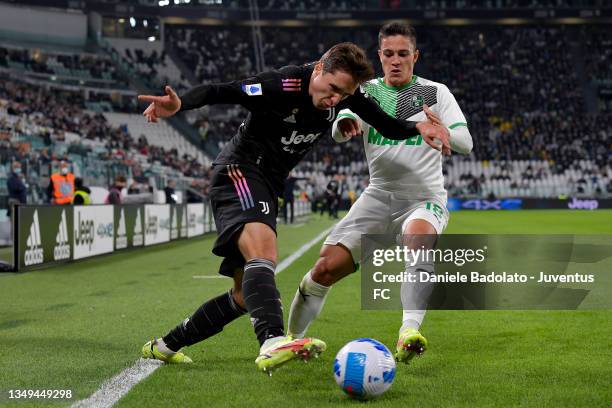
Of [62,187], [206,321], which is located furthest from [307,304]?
[62,187]

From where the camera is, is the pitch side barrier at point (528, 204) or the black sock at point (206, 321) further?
the pitch side barrier at point (528, 204)

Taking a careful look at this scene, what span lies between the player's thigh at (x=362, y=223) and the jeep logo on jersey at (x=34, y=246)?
26.8ft

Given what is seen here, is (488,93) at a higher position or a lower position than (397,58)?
higher

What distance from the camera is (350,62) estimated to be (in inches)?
176

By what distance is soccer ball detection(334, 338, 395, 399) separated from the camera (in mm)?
4203

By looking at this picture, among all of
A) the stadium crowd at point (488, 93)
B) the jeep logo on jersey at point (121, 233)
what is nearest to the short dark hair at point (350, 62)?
the jeep logo on jersey at point (121, 233)

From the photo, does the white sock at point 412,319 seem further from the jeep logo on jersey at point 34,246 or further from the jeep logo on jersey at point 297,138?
the jeep logo on jersey at point 34,246

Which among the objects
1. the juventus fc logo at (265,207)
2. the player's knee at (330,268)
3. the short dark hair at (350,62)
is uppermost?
the short dark hair at (350,62)

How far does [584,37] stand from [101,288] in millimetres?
64995

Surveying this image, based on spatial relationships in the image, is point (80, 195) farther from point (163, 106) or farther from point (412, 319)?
point (163, 106)

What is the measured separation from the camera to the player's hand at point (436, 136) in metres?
5.10

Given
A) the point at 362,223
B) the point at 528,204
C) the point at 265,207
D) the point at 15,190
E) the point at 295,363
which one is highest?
the point at 265,207

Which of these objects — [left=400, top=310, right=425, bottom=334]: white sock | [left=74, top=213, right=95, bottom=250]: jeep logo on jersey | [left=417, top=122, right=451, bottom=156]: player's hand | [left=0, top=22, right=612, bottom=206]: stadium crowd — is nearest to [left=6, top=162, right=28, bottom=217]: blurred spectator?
[left=74, top=213, right=95, bottom=250]: jeep logo on jersey

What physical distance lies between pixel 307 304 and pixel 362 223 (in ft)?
2.34
